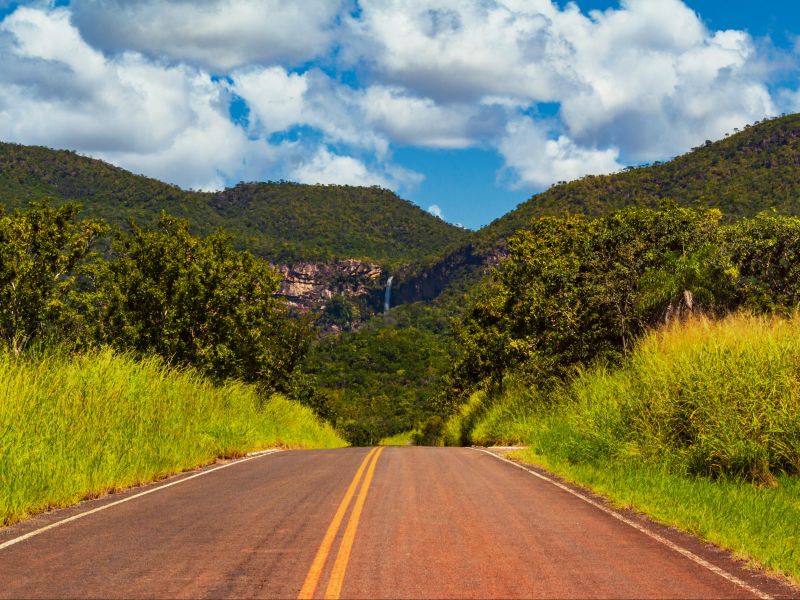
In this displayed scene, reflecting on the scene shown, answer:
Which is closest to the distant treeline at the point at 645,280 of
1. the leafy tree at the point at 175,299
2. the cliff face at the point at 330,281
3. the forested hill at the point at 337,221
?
the leafy tree at the point at 175,299

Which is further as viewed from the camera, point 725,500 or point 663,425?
point 663,425

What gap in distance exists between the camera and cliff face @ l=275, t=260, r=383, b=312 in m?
175

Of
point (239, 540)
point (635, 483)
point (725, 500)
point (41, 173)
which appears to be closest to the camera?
point (239, 540)

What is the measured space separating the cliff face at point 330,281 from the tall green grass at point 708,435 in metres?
156

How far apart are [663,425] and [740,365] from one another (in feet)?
6.24

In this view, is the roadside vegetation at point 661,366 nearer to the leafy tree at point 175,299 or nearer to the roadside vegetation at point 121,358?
the roadside vegetation at point 121,358

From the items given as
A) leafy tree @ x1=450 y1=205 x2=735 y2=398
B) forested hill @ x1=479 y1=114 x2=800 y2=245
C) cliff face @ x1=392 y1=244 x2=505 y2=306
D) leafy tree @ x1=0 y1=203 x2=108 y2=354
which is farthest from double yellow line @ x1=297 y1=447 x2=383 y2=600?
cliff face @ x1=392 y1=244 x2=505 y2=306

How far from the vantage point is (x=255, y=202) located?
18425cm

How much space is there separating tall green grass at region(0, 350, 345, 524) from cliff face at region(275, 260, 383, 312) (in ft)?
493

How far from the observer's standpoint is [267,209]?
180125mm

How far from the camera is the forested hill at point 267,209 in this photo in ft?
436

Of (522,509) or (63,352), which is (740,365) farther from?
(63,352)

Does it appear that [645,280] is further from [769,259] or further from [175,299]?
[175,299]

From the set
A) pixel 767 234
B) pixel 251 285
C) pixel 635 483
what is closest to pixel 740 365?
pixel 635 483
